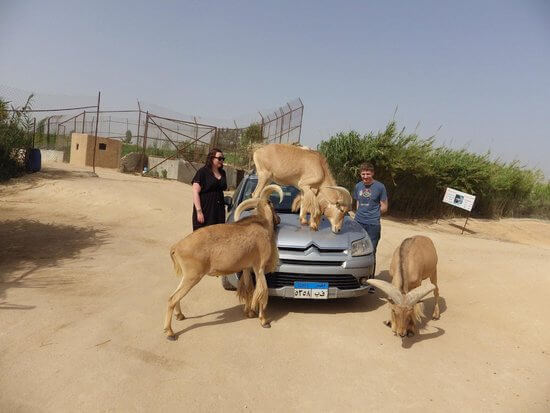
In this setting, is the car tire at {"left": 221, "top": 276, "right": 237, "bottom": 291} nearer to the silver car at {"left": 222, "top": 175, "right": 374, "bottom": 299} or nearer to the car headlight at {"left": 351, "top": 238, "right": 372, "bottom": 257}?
the silver car at {"left": 222, "top": 175, "right": 374, "bottom": 299}

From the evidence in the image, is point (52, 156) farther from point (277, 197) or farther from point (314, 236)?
point (314, 236)

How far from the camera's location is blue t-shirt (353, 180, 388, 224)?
245 inches

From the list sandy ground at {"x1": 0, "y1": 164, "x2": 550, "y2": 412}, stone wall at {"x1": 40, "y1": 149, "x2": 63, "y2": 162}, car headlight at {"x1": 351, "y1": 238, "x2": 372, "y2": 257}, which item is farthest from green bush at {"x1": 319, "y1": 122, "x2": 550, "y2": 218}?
stone wall at {"x1": 40, "y1": 149, "x2": 63, "y2": 162}

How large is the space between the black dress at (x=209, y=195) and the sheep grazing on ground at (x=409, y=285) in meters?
2.28

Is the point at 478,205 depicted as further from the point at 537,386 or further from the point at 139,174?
the point at 537,386

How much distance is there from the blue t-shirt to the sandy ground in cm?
118

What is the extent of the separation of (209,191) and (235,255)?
1.55 metres

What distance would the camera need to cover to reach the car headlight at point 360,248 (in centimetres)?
507

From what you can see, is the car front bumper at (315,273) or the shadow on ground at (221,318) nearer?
the shadow on ground at (221,318)

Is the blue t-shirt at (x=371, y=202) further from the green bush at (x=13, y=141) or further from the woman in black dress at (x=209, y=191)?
the green bush at (x=13, y=141)

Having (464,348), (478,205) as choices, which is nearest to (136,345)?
(464,348)

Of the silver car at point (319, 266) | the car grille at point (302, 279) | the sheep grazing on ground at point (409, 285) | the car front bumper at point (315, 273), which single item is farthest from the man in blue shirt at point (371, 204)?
the car grille at point (302, 279)

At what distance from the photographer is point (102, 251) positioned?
7.30 metres

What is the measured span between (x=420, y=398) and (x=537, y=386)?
4.10ft
